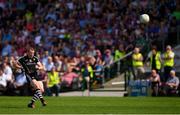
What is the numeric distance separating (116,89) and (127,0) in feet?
18.8

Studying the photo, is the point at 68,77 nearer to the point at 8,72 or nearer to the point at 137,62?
the point at 8,72

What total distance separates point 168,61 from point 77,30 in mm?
7898

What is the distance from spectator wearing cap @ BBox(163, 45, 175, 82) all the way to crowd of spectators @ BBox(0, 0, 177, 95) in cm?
237

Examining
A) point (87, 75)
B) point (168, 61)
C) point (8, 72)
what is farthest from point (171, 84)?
point (8, 72)

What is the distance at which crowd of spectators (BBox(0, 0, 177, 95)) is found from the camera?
35.4m

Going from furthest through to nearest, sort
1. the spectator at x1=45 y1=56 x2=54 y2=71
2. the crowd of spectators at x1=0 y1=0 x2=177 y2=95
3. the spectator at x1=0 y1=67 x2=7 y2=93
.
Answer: the crowd of spectators at x1=0 y1=0 x2=177 y2=95 → the spectator at x1=45 y1=56 x2=54 y2=71 → the spectator at x1=0 y1=67 x2=7 y2=93

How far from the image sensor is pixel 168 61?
32594 millimetres

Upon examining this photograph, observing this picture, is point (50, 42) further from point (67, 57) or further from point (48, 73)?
point (48, 73)

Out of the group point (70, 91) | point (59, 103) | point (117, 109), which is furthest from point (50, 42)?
point (117, 109)

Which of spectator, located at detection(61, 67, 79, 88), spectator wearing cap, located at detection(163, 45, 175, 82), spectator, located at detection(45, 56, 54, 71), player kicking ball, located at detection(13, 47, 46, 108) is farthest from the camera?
spectator, located at detection(45, 56, 54, 71)

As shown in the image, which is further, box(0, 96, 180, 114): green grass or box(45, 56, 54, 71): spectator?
box(45, 56, 54, 71): spectator

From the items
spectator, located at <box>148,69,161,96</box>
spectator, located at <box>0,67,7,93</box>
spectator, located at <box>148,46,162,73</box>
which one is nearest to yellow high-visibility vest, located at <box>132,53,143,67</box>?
spectator, located at <box>148,46,162,73</box>

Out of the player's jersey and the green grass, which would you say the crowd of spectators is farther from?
the player's jersey

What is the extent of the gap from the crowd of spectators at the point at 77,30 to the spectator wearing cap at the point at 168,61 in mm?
2372
